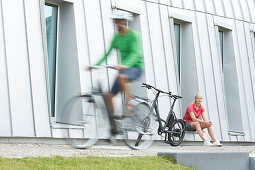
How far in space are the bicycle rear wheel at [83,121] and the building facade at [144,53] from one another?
1.45ft

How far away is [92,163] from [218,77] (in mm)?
8463

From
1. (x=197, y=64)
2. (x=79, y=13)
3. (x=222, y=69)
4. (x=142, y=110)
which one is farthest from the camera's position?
(x=222, y=69)

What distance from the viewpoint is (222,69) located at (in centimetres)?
1501

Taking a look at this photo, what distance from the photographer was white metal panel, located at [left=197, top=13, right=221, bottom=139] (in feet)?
44.3

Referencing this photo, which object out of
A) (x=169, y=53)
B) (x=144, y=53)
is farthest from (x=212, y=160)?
(x=169, y=53)

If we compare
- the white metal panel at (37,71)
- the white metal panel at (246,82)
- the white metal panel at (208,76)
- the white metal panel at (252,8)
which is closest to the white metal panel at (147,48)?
the white metal panel at (208,76)

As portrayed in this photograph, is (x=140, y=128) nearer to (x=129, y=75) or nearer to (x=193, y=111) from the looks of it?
(x=129, y=75)

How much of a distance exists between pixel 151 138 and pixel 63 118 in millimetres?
1541

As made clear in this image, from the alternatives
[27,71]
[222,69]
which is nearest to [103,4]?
[27,71]

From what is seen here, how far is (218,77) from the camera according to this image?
14031 mm

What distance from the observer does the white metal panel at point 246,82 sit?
587 inches

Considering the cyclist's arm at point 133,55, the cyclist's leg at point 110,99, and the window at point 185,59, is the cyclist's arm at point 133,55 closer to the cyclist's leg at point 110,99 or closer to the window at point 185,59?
the cyclist's leg at point 110,99

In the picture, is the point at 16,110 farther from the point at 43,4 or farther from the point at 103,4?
the point at 103,4

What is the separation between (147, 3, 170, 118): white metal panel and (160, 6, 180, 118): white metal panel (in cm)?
14
